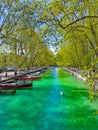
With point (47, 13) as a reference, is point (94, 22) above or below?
above

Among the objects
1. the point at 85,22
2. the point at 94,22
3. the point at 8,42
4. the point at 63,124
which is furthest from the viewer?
the point at 8,42

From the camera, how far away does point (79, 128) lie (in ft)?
45.7

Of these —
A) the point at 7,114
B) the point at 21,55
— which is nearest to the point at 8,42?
the point at 7,114

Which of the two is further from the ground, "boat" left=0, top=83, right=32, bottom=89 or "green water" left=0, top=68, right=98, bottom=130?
"boat" left=0, top=83, right=32, bottom=89

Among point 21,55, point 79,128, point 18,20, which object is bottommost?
point 79,128

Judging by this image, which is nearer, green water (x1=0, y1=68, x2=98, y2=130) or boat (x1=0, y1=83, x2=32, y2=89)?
green water (x1=0, y1=68, x2=98, y2=130)

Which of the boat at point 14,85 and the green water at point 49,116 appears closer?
the green water at point 49,116

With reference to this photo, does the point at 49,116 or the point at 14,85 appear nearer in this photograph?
the point at 49,116

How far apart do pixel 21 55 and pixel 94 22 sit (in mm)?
32149

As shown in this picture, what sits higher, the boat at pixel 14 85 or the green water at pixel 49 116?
the boat at pixel 14 85

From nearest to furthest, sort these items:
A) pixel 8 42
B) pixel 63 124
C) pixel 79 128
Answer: pixel 79 128, pixel 63 124, pixel 8 42

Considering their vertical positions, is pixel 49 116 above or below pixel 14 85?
below

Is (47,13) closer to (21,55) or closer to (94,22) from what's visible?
(94,22)

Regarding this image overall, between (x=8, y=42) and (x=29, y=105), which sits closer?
(x=29, y=105)
